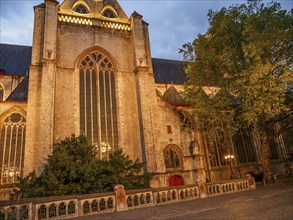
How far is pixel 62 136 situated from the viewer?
44.0 ft

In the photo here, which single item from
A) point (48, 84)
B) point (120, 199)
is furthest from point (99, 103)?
point (120, 199)

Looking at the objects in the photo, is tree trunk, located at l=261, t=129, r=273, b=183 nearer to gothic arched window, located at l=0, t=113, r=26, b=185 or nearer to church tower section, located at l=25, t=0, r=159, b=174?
church tower section, located at l=25, t=0, r=159, b=174

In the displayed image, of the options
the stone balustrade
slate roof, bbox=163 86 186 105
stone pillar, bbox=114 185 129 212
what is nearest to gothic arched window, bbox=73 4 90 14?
slate roof, bbox=163 86 186 105

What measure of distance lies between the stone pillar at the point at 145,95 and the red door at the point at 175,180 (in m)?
2.28

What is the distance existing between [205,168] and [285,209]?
11530 millimetres

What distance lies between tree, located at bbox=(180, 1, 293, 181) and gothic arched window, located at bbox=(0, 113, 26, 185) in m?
12.2

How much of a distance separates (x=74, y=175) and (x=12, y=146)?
27.5 feet

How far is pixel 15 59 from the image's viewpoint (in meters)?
22.3

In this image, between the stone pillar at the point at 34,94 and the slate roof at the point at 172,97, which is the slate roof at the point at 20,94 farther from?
the slate roof at the point at 172,97

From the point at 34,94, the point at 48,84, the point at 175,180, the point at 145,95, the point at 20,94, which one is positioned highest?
the point at 20,94

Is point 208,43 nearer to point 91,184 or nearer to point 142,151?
point 142,151

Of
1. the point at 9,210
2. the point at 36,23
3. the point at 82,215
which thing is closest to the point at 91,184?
the point at 82,215

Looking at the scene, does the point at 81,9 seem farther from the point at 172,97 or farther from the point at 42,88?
the point at 172,97

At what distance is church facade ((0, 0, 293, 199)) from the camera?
43.9 ft
